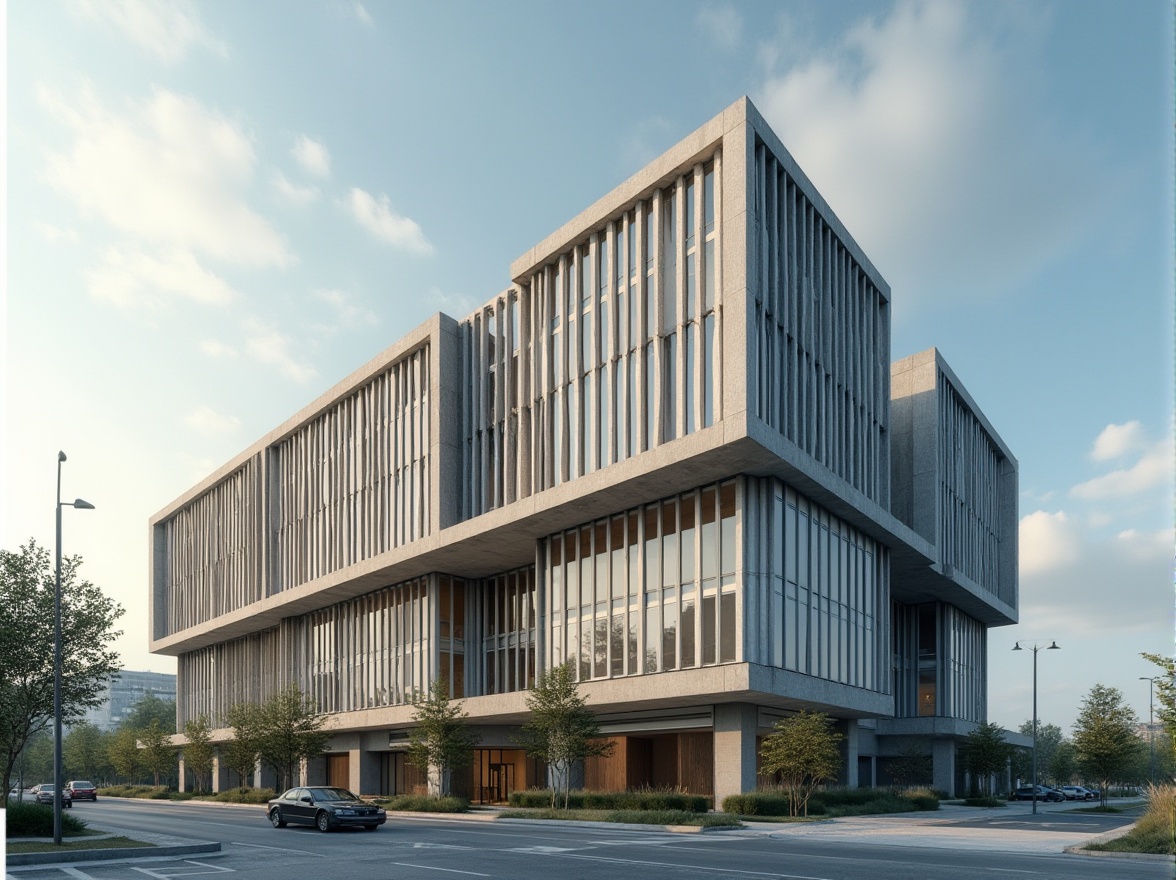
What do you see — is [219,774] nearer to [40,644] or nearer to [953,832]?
[40,644]

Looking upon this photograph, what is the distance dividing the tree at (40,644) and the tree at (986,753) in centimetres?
5157

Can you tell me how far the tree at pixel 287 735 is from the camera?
57.2 meters

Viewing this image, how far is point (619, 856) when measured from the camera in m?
22.8

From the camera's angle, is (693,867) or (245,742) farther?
(245,742)

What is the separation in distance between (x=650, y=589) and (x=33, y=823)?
904 inches

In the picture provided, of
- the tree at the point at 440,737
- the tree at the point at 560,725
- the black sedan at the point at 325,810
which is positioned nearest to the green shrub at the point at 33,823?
the black sedan at the point at 325,810

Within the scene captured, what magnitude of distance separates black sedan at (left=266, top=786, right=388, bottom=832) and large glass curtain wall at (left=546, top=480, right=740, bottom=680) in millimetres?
12974

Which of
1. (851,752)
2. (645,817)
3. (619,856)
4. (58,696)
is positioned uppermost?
(58,696)

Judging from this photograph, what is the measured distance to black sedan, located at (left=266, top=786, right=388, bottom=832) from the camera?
3231 cm

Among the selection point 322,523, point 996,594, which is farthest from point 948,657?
point 322,523

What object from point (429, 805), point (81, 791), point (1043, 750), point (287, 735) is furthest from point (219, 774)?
point (1043, 750)

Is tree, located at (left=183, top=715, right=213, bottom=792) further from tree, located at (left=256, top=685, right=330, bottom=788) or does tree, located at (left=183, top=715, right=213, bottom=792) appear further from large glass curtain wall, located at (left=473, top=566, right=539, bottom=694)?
large glass curtain wall, located at (left=473, top=566, right=539, bottom=694)

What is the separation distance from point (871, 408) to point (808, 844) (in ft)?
94.0

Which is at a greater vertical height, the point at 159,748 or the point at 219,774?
the point at 159,748
